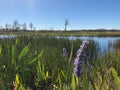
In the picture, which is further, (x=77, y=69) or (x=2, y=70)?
(x=2, y=70)

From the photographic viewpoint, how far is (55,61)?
16.1 ft

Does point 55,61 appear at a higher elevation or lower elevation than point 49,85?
higher

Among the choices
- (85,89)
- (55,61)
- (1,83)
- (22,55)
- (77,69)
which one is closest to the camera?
(85,89)

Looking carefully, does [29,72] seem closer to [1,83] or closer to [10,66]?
[10,66]

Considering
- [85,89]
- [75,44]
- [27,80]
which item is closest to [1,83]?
[27,80]

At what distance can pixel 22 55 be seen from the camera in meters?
4.18

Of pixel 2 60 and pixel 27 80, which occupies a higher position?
pixel 2 60

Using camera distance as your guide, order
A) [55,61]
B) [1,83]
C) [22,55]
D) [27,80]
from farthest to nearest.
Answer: [55,61], [27,80], [22,55], [1,83]

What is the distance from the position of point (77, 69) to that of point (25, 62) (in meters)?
1.93

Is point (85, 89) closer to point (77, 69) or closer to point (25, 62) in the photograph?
point (77, 69)

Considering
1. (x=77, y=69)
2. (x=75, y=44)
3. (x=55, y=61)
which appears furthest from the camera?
(x=75, y=44)

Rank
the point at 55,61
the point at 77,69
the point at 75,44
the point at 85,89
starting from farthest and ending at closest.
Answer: the point at 75,44, the point at 55,61, the point at 77,69, the point at 85,89

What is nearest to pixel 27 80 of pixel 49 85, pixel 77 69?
pixel 49 85

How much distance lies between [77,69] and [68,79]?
4.65 ft
